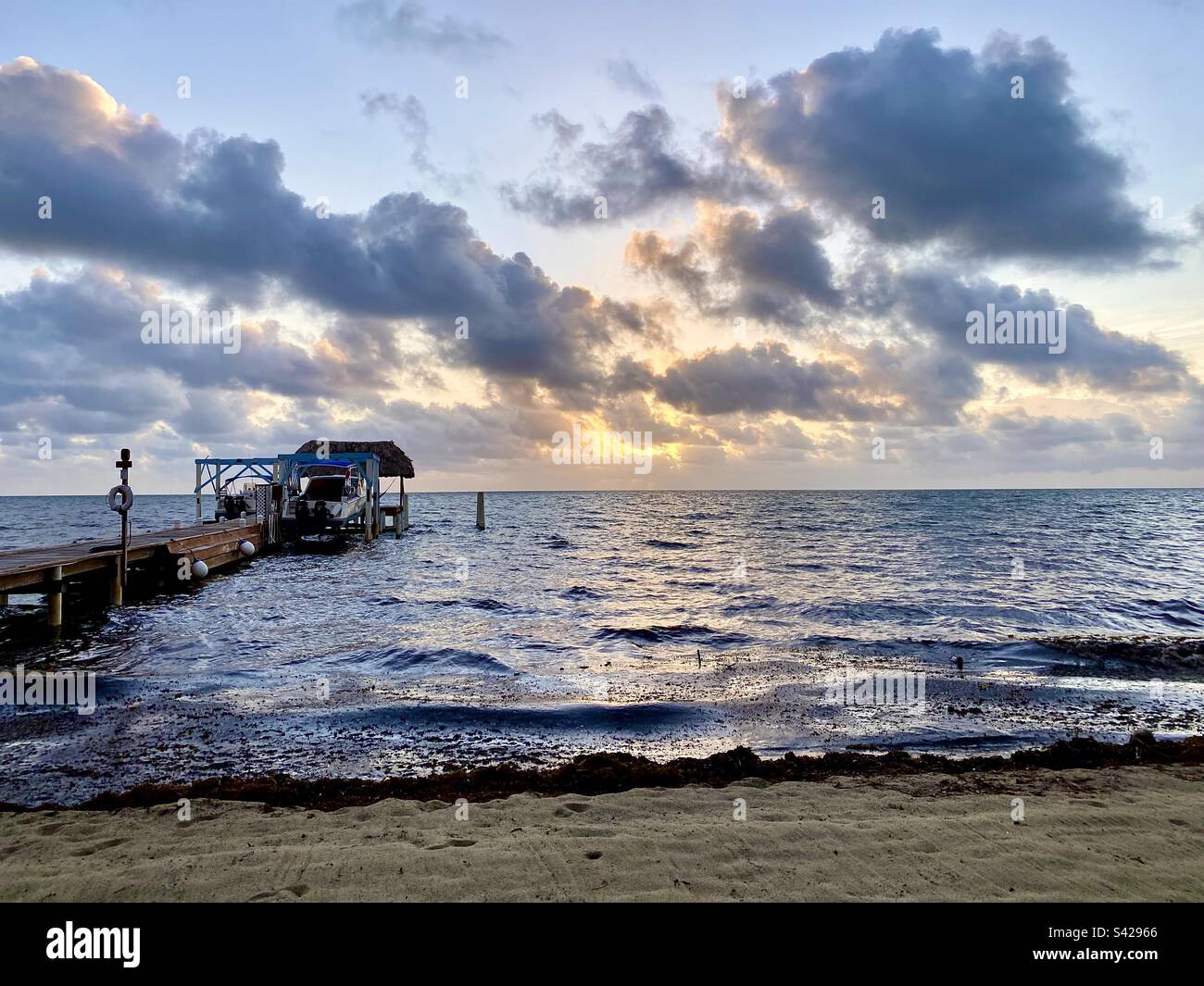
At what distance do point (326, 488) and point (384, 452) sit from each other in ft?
58.4

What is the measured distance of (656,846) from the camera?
504 cm

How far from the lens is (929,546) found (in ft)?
141

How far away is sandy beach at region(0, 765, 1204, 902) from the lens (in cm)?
439

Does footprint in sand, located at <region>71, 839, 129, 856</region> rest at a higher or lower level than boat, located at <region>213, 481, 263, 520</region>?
lower

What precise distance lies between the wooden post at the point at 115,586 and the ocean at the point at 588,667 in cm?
77

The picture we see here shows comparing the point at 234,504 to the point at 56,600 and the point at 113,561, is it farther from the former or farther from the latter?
the point at 56,600

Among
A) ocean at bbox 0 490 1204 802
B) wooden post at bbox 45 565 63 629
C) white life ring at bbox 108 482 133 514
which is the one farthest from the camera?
white life ring at bbox 108 482 133 514

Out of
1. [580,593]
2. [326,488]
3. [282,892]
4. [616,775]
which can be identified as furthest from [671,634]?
[326,488]

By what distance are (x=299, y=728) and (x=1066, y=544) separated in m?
48.8

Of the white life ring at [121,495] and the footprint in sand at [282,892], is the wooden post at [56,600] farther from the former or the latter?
the footprint in sand at [282,892]

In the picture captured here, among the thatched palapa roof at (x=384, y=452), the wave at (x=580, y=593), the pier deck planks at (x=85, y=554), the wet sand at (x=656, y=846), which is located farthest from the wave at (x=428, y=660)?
the thatched palapa roof at (x=384, y=452)

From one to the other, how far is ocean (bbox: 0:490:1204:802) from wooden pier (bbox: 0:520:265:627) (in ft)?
3.26

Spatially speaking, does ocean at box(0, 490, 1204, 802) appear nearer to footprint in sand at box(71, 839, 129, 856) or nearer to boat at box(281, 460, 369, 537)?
footprint in sand at box(71, 839, 129, 856)

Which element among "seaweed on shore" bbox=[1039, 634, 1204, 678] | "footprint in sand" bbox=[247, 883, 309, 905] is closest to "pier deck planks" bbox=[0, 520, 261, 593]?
"footprint in sand" bbox=[247, 883, 309, 905]
